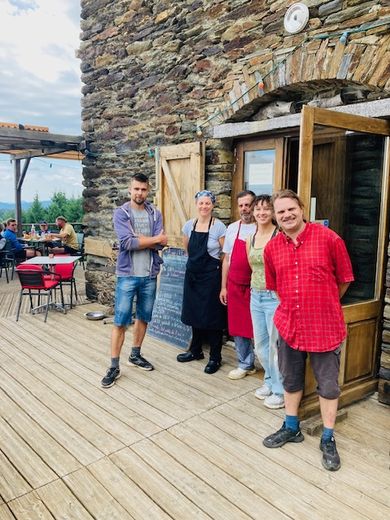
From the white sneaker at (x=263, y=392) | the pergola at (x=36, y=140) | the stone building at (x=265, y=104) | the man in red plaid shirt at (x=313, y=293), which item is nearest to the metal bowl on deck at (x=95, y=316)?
the stone building at (x=265, y=104)

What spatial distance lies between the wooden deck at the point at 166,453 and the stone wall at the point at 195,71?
219 cm

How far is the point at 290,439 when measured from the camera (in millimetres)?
2740

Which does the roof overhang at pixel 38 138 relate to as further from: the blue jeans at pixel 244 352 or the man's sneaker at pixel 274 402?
the man's sneaker at pixel 274 402

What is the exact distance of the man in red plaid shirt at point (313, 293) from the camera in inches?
95.1

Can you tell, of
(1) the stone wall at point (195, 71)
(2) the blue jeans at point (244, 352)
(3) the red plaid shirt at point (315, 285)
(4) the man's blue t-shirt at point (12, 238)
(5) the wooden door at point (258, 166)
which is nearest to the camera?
(3) the red plaid shirt at point (315, 285)

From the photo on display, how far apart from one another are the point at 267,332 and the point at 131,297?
1.22 metres

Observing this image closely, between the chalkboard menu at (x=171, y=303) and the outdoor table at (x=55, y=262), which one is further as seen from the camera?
the outdoor table at (x=55, y=262)

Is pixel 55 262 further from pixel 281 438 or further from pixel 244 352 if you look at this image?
pixel 281 438

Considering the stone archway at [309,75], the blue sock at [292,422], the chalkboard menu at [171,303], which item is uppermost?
the stone archway at [309,75]

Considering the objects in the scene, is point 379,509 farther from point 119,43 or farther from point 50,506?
point 119,43

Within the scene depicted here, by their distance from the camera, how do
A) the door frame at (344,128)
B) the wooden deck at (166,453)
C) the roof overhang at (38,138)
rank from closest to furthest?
the wooden deck at (166,453) < the door frame at (344,128) < the roof overhang at (38,138)

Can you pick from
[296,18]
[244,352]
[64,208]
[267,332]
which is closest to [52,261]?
[244,352]

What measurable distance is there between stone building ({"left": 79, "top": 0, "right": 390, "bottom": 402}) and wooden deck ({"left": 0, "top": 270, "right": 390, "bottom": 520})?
3.06 feet

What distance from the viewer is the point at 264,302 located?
315cm
